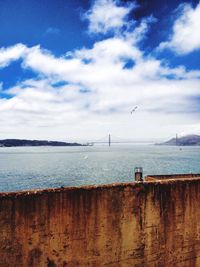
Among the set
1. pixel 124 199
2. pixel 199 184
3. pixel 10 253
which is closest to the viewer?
pixel 10 253

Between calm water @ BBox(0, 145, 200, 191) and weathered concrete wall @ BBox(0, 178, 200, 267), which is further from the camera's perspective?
calm water @ BBox(0, 145, 200, 191)

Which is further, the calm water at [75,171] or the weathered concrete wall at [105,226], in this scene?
the calm water at [75,171]

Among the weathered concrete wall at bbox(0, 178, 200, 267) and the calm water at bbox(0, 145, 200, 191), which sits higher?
the weathered concrete wall at bbox(0, 178, 200, 267)

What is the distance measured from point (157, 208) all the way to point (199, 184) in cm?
125

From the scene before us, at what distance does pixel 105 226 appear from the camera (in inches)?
223

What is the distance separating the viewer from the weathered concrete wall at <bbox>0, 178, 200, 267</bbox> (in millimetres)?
5086

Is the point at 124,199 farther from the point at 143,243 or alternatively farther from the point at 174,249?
the point at 174,249

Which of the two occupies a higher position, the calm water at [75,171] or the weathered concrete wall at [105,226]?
the weathered concrete wall at [105,226]

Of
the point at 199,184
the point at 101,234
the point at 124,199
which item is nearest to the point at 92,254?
the point at 101,234

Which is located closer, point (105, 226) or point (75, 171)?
point (105, 226)

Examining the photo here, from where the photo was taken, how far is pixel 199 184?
6.57m

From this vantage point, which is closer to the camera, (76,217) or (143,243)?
(76,217)

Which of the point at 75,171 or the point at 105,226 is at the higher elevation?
the point at 105,226

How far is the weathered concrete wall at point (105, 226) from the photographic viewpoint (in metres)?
5.09
